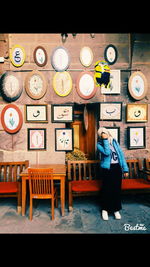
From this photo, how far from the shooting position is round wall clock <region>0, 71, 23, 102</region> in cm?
470

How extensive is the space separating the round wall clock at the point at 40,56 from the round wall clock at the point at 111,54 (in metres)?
1.50

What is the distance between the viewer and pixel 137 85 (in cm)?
487

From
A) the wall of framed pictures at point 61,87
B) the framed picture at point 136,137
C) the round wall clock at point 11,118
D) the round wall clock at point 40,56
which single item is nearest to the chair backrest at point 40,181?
the wall of framed pictures at point 61,87

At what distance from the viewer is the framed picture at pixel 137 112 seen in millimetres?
4891

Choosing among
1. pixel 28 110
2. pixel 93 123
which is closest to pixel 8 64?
pixel 28 110

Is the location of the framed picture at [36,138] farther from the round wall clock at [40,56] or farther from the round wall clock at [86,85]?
the round wall clock at [40,56]

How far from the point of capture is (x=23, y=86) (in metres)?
4.76

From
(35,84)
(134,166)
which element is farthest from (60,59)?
(134,166)

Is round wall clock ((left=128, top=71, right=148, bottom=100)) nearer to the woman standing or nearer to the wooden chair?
the woman standing

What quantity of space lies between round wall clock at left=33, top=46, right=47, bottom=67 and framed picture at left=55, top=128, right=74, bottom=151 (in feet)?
5.43

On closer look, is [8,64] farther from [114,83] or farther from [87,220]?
[87,220]

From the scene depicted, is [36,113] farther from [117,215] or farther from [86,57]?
[117,215]

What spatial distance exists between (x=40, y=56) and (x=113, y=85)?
1.92m
